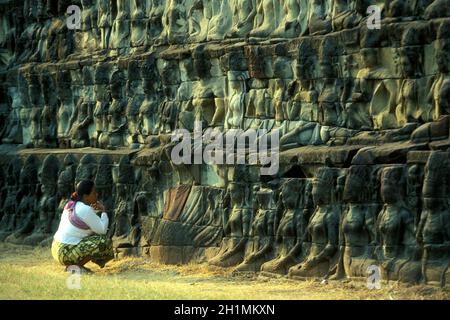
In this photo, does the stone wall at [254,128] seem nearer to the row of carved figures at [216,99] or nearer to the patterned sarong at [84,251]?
the row of carved figures at [216,99]

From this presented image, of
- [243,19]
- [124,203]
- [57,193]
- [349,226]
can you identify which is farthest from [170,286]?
[57,193]

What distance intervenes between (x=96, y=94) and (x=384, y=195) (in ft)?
33.8

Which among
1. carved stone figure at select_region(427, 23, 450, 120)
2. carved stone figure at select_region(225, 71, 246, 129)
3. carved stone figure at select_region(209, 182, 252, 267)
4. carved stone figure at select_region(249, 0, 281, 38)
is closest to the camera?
carved stone figure at select_region(427, 23, 450, 120)

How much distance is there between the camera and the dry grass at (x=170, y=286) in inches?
701

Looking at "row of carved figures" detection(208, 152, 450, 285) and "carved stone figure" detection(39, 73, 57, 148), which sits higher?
"carved stone figure" detection(39, 73, 57, 148)

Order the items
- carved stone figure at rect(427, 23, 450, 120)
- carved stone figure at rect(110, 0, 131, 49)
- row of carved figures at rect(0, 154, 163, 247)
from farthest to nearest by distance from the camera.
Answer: carved stone figure at rect(110, 0, 131, 49) < row of carved figures at rect(0, 154, 163, 247) < carved stone figure at rect(427, 23, 450, 120)

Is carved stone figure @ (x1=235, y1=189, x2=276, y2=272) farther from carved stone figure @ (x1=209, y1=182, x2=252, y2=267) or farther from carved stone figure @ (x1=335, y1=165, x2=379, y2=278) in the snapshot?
carved stone figure @ (x1=335, y1=165, x2=379, y2=278)

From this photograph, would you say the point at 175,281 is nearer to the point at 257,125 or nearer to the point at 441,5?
the point at 257,125

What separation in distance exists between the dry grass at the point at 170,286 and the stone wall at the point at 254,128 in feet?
1.01

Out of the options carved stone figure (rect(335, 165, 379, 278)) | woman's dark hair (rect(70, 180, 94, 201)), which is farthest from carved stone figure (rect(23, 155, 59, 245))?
carved stone figure (rect(335, 165, 379, 278))

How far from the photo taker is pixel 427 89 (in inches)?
744

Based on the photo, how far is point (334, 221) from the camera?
63.5 feet

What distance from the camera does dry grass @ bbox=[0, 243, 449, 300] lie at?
1780cm

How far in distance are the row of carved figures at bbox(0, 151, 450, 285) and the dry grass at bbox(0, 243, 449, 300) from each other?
0.31m
